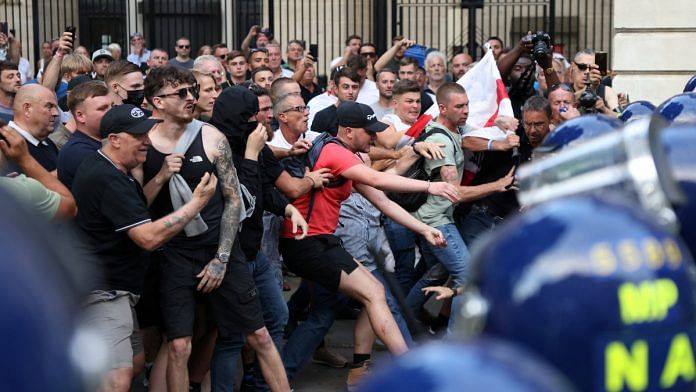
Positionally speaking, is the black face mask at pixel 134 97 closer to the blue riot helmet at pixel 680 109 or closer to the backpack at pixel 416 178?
→ the backpack at pixel 416 178

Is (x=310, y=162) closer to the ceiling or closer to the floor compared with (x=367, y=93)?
closer to the ceiling

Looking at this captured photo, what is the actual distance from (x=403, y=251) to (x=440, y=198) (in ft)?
2.33

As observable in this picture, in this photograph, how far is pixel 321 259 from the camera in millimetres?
7508

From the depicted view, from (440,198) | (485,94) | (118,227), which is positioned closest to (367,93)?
(485,94)

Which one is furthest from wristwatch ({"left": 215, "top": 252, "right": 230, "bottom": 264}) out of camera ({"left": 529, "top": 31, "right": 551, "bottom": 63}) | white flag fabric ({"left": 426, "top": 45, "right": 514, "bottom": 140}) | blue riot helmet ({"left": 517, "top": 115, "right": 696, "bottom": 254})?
camera ({"left": 529, "top": 31, "right": 551, "bottom": 63})

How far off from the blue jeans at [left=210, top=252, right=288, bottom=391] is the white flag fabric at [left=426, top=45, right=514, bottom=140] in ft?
7.96

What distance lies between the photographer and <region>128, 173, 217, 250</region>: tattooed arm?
6109 mm

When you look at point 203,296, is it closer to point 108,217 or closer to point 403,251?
point 108,217

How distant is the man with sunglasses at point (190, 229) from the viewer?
6.62 meters

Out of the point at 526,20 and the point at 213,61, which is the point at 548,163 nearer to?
the point at 213,61

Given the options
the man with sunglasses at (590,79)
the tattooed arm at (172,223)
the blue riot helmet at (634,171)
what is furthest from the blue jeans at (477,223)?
the blue riot helmet at (634,171)

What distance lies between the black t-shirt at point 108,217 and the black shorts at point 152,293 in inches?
19.4

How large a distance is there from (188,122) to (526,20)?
14.5 metres

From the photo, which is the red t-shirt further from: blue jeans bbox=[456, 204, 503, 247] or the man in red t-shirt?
blue jeans bbox=[456, 204, 503, 247]
